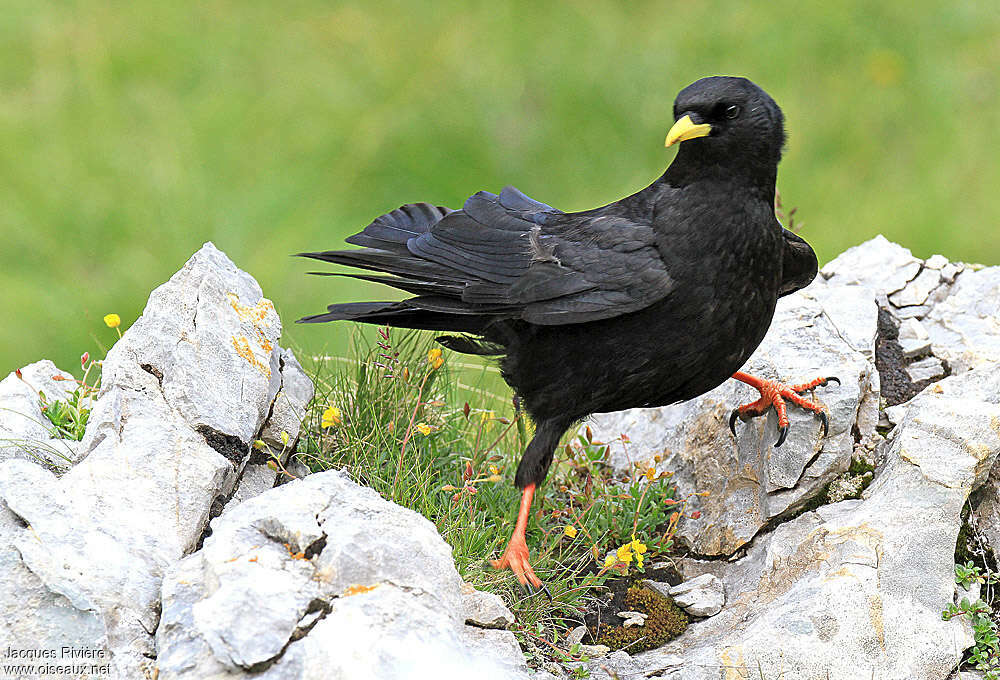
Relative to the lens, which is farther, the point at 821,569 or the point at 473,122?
the point at 473,122

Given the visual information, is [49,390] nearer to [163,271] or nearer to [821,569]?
[821,569]

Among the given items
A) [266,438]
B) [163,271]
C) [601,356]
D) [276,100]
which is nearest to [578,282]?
[601,356]

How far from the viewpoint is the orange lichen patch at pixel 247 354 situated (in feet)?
14.0

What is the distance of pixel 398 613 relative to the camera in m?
3.06

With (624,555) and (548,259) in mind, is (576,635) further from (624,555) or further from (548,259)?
(548,259)

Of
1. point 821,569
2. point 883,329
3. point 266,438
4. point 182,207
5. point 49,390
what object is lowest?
point 821,569

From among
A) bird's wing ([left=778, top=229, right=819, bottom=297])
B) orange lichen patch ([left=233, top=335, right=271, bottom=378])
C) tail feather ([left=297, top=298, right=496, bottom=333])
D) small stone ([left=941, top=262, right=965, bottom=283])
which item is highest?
small stone ([left=941, top=262, right=965, bottom=283])

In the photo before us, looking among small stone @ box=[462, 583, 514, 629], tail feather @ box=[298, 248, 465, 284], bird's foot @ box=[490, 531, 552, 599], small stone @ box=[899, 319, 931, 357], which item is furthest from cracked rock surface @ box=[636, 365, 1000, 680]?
tail feather @ box=[298, 248, 465, 284]

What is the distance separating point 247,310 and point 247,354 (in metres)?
0.30

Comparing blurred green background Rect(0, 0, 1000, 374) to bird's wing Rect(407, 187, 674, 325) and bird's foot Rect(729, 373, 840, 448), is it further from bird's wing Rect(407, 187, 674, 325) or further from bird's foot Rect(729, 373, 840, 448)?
bird's foot Rect(729, 373, 840, 448)

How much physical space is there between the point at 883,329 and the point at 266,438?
3203 mm

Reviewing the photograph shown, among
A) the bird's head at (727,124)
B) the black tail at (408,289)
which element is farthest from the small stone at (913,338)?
the black tail at (408,289)

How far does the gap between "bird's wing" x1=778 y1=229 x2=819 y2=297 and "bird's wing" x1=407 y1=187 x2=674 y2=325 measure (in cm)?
80

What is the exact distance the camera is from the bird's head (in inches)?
159
